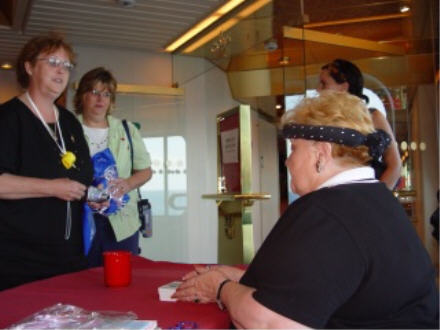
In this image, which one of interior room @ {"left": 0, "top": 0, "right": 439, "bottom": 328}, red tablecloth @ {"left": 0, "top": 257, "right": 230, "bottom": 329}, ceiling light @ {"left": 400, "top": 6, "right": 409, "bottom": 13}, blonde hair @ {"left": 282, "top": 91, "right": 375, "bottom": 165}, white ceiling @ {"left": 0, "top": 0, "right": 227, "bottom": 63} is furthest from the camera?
white ceiling @ {"left": 0, "top": 0, "right": 227, "bottom": 63}

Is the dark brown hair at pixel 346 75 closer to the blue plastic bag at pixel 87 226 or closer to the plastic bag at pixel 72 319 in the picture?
the blue plastic bag at pixel 87 226

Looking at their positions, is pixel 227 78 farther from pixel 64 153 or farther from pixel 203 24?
pixel 64 153

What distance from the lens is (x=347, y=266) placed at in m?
0.97

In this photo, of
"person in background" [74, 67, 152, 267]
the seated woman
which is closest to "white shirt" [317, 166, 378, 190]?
the seated woman

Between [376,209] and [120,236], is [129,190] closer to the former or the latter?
[120,236]

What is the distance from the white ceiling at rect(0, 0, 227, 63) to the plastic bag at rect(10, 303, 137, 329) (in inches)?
153

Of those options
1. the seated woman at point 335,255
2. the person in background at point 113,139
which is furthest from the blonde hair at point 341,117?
the person in background at point 113,139

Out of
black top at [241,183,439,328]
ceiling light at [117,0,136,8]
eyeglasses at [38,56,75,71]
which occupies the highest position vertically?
ceiling light at [117,0,136,8]

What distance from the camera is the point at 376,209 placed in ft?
3.54

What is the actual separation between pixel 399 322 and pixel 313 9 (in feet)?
11.8

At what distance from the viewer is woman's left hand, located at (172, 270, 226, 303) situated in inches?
47.4

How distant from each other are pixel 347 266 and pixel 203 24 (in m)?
4.54

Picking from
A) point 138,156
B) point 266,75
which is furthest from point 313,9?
point 138,156

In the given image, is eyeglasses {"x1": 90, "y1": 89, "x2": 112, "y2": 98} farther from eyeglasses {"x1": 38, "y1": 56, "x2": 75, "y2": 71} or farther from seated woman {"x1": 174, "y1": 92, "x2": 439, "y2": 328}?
seated woman {"x1": 174, "y1": 92, "x2": 439, "y2": 328}
